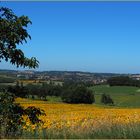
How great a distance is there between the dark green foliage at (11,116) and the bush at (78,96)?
7507 cm

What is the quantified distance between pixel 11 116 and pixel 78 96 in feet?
257

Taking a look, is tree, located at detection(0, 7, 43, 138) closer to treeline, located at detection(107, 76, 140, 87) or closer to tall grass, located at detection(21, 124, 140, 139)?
tall grass, located at detection(21, 124, 140, 139)

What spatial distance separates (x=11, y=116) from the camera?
8578 millimetres

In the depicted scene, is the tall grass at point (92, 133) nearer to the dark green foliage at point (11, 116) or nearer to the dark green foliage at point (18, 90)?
the dark green foliage at point (11, 116)

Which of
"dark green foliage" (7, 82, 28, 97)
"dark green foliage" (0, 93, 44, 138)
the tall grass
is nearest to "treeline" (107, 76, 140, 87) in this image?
"dark green foliage" (7, 82, 28, 97)

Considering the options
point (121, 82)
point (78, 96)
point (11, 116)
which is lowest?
point (78, 96)

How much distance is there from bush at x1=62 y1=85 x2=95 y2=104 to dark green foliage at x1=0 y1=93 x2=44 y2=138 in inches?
2955

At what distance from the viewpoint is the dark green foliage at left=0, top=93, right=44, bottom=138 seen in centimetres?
810

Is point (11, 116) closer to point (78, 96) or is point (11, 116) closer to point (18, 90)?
point (18, 90)

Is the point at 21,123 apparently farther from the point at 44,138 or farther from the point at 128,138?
the point at 128,138

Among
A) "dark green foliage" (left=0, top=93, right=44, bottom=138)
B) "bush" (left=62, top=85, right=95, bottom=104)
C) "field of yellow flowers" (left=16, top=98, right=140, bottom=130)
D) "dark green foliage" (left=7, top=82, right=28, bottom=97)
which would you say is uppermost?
"dark green foliage" (left=7, top=82, right=28, bottom=97)

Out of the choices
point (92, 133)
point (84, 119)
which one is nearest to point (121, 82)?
point (84, 119)

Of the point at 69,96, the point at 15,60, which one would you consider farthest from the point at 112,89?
the point at 15,60

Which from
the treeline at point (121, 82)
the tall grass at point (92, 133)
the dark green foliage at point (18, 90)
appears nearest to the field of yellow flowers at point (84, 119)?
the tall grass at point (92, 133)
